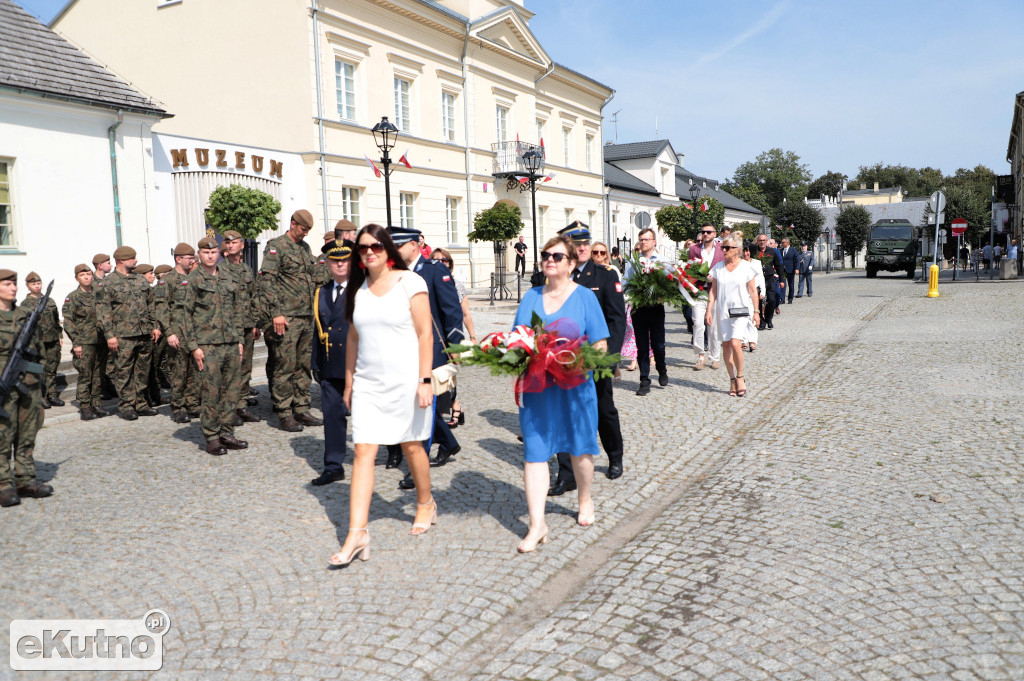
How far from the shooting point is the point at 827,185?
110 meters

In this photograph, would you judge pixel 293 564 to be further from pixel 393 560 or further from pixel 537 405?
pixel 537 405

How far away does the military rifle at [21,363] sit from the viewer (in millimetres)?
5484

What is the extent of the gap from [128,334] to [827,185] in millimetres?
114943

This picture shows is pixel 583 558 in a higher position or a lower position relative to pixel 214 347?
lower

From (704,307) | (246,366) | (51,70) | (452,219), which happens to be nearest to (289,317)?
(246,366)

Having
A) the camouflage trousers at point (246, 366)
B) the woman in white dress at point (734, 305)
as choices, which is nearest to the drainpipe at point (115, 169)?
the camouflage trousers at point (246, 366)

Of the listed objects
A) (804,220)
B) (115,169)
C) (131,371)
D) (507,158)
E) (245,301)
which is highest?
(507,158)

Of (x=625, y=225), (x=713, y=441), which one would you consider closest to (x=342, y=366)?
(x=713, y=441)

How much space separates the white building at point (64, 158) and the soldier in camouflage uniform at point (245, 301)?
749 centimetres

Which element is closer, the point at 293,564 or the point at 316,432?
the point at 293,564

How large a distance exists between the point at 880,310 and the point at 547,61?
20.1 metres

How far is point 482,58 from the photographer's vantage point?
3038 centimetres

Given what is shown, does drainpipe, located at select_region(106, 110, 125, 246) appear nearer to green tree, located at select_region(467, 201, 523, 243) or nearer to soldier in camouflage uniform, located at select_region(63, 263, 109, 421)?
soldier in camouflage uniform, located at select_region(63, 263, 109, 421)

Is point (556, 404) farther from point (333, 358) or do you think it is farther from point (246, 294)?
point (246, 294)
